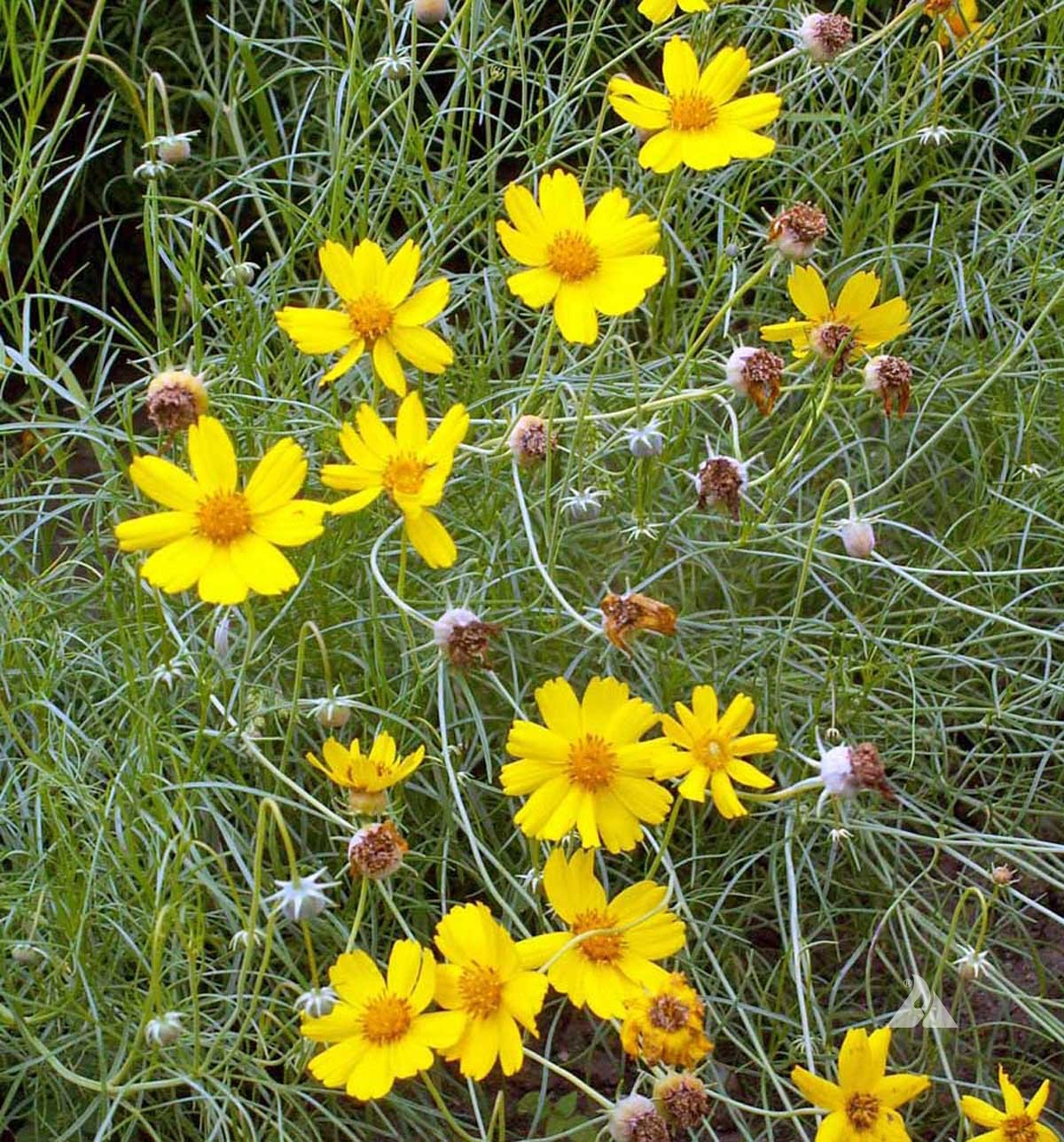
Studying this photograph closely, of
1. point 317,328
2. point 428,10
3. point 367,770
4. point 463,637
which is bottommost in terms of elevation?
point 367,770

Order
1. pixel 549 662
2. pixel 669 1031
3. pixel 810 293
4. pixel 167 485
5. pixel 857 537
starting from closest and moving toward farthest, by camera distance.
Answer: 1. pixel 669 1031
2. pixel 167 485
3. pixel 857 537
4. pixel 810 293
5. pixel 549 662

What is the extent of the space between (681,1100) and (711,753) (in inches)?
10.0

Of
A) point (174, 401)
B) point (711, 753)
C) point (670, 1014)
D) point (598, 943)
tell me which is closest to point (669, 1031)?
point (670, 1014)

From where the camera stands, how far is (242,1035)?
1137 mm

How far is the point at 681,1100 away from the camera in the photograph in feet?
3.44

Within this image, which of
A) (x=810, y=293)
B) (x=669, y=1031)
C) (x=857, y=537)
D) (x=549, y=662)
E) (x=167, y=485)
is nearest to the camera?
(x=669, y=1031)

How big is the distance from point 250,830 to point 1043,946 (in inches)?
30.7

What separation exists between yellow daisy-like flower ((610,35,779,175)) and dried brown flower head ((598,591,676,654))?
1.37ft

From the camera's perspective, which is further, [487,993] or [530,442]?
[530,442]

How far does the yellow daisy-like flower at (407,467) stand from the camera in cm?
115

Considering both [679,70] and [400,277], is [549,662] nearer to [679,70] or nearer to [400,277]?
[400,277]

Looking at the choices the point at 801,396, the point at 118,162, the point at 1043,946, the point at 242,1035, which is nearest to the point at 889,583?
the point at 801,396

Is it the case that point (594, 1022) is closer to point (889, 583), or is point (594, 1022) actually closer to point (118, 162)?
point (889, 583)

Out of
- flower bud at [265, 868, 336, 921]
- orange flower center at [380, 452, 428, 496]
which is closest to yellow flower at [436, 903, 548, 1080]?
flower bud at [265, 868, 336, 921]
